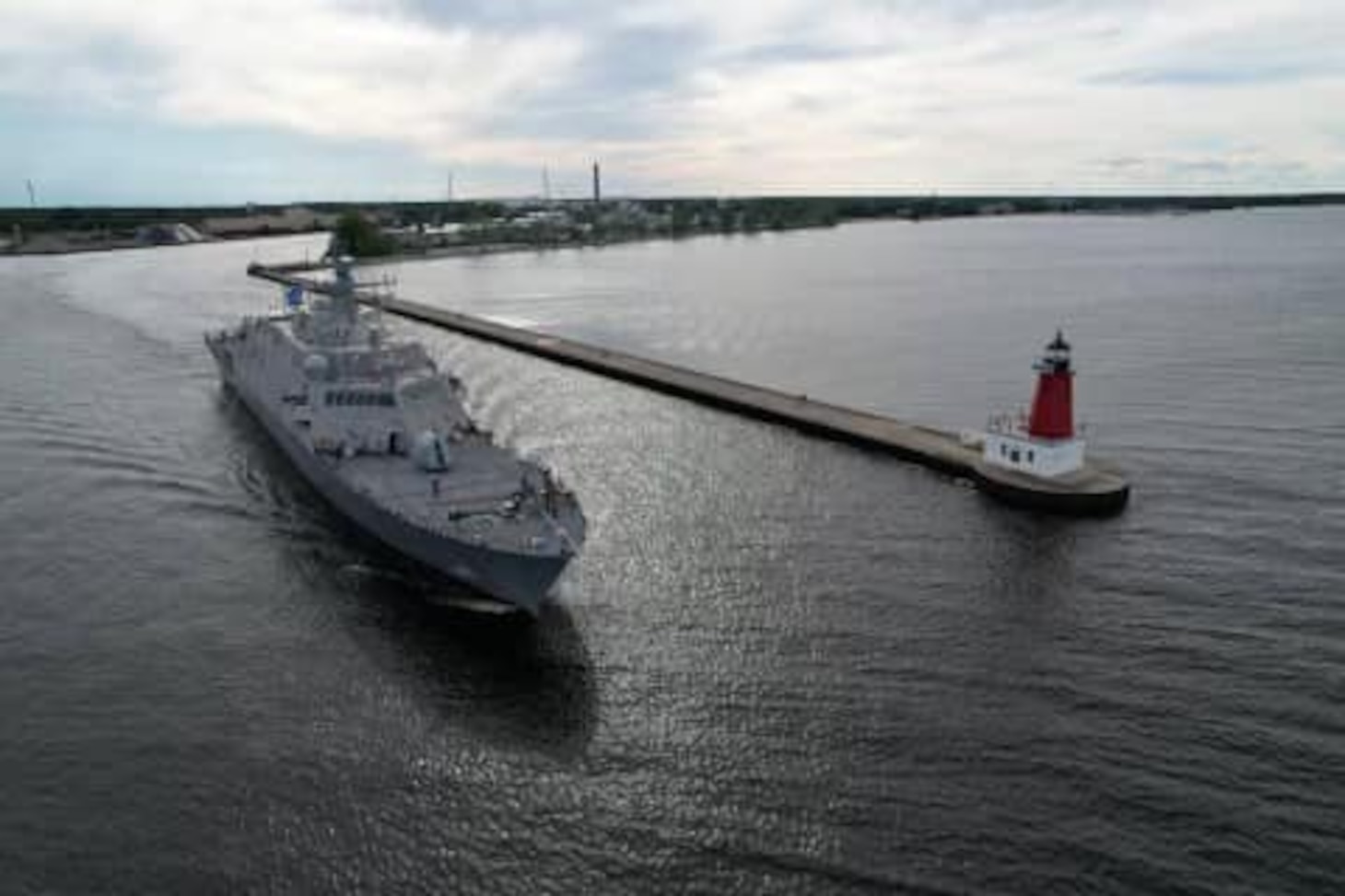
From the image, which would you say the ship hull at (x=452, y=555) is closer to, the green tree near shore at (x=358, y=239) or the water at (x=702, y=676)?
the water at (x=702, y=676)

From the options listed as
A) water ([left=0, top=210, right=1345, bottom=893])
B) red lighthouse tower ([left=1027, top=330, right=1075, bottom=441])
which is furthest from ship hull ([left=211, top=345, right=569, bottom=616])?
red lighthouse tower ([left=1027, top=330, right=1075, bottom=441])

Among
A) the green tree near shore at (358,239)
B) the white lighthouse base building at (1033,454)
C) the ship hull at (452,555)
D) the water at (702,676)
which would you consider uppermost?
the green tree near shore at (358,239)

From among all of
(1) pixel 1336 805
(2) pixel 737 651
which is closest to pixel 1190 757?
(1) pixel 1336 805

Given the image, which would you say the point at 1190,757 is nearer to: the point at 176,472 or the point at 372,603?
the point at 372,603

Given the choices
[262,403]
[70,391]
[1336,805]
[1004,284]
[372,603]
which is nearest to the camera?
[1336,805]

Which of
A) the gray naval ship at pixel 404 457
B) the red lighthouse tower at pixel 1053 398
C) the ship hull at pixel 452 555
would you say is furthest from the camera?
the red lighthouse tower at pixel 1053 398

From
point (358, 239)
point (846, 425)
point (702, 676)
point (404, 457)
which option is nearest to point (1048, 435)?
point (846, 425)

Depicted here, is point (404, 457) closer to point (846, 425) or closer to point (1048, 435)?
point (846, 425)

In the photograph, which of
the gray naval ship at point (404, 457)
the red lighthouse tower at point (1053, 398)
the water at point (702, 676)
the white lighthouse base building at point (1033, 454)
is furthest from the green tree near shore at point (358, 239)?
the red lighthouse tower at point (1053, 398)
